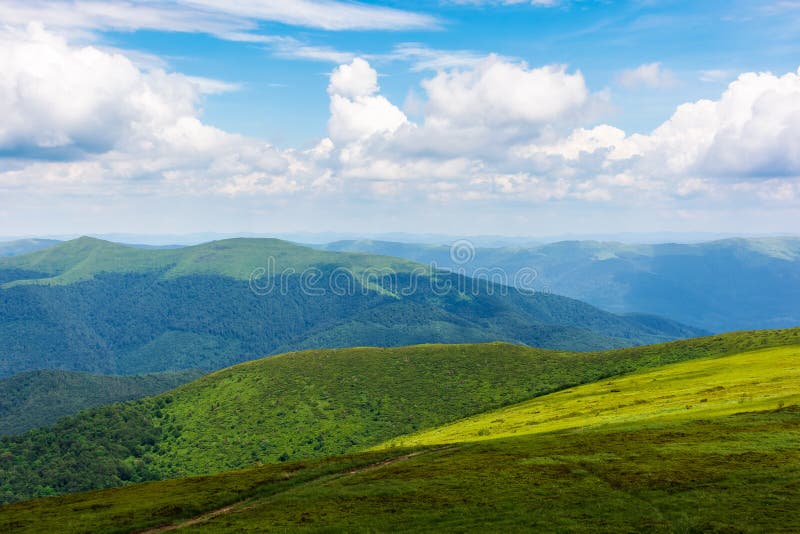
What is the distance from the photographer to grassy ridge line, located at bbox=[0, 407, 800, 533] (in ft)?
113

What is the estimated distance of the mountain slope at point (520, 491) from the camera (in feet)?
113

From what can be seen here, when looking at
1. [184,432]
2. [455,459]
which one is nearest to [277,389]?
[184,432]

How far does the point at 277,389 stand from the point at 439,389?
167 feet

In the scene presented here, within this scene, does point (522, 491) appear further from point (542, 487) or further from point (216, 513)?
point (216, 513)

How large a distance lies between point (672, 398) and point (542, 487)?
40769 millimetres

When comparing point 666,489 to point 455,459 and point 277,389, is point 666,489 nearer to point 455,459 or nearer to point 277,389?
point 455,459

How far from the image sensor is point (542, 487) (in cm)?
4103

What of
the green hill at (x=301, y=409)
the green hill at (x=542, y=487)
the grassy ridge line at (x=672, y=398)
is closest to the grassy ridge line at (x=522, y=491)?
the green hill at (x=542, y=487)

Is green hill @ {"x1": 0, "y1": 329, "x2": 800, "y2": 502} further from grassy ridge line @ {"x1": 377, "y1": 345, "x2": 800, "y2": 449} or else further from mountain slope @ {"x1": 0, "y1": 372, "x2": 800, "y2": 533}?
mountain slope @ {"x1": 0, "y1": 372, "x2": 800, "y2": 533}

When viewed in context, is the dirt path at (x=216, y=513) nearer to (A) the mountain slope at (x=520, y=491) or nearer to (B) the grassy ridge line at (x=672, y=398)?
(A) the mountain slope at (x=520, y=491)

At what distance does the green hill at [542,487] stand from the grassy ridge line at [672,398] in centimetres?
61

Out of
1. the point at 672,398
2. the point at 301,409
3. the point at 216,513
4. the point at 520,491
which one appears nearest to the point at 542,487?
the point at 520,491

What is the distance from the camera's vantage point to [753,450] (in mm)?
42562

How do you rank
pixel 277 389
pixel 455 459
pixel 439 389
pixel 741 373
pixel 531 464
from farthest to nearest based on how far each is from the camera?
pixel 277 389 < pixel 439 389 < pixel 741 373 < pixel 455 459 < pixel 531 464
